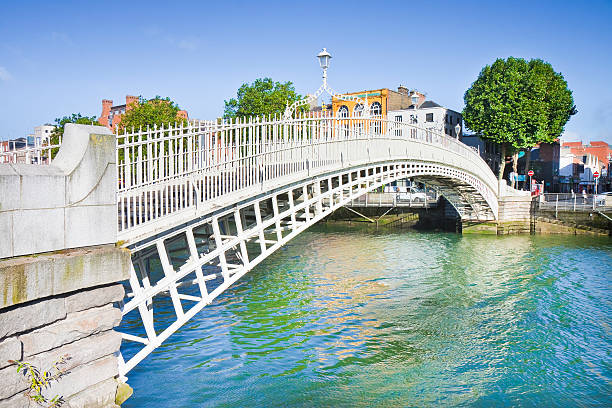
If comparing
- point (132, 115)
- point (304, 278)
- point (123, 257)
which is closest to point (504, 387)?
point (123, 257)

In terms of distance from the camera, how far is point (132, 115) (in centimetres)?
3338

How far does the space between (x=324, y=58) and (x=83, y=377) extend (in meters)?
10.7

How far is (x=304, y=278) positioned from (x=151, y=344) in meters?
10.9

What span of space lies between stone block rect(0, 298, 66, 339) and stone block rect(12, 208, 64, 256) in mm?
501

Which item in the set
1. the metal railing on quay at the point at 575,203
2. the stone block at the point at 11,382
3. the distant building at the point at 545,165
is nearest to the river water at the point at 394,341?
the stone block at the point at 11,382

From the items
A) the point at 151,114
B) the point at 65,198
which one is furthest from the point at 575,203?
the point at 65,198

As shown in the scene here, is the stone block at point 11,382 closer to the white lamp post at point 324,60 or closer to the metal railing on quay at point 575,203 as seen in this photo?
the white lamp post at point 324,60

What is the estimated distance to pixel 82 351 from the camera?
5.17m

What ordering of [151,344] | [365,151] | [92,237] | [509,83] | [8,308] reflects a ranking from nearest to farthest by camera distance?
[8,308], [92,237], [151,344], [365,151], [509,83]

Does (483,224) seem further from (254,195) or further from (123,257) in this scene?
(123,257)

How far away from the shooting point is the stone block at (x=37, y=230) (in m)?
4.67

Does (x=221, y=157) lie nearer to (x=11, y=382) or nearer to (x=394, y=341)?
(x=11, y=382)

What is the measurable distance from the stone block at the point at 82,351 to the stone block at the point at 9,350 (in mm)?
172

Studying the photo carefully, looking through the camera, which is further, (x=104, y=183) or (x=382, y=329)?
(x=382, y=329)
